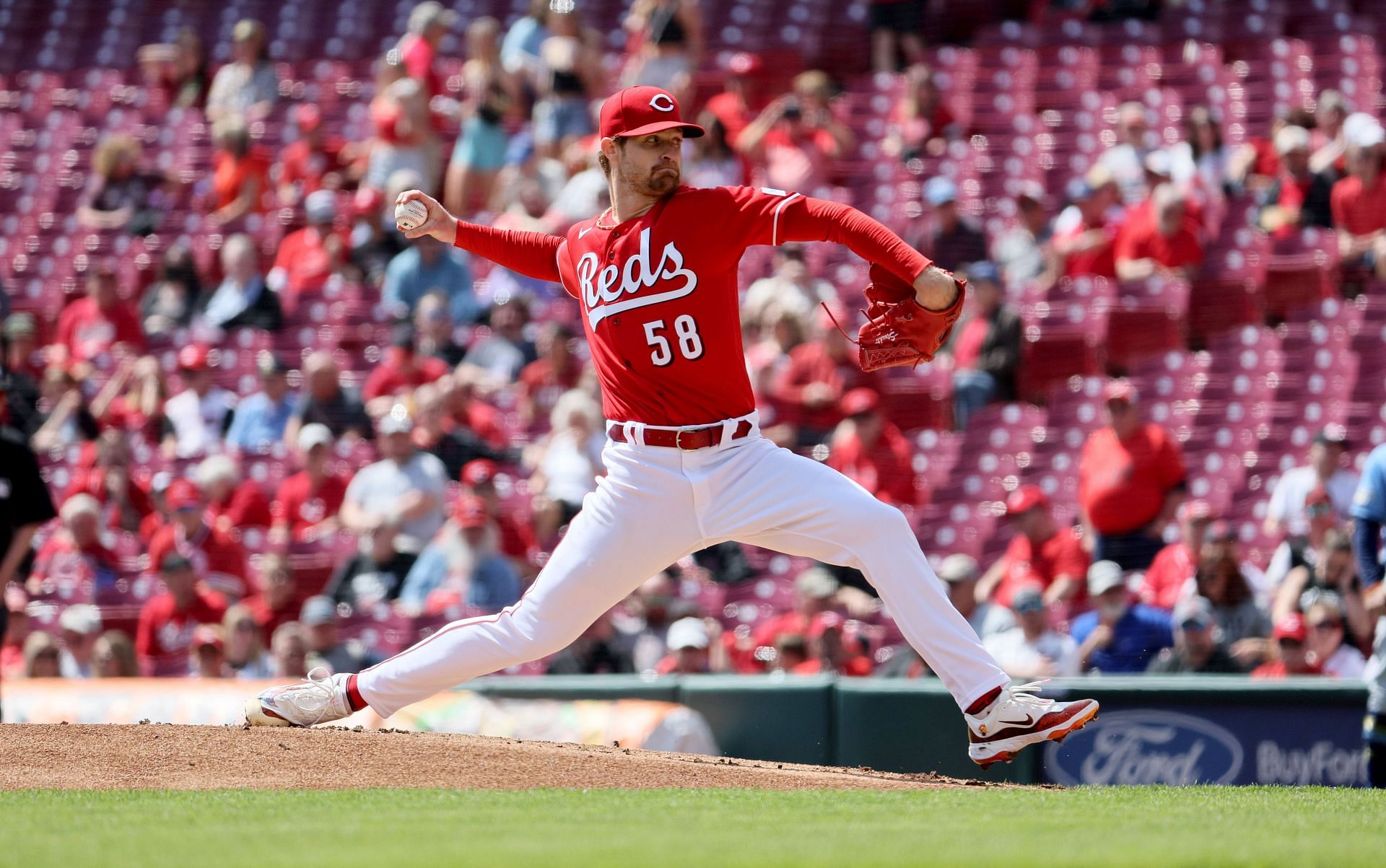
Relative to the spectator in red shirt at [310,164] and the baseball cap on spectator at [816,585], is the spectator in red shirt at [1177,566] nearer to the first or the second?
the baseball cap on spectator at [816,585]

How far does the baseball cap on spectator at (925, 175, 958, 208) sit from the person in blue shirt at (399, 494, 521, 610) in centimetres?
331

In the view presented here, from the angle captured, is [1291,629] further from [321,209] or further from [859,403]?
[321,209]

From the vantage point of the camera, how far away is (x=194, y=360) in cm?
1134

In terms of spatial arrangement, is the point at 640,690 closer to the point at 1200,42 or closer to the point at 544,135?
the point at 544,135

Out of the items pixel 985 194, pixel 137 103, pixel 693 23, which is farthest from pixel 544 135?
pixel 137 103

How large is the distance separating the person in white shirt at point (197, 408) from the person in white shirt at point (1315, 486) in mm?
6070

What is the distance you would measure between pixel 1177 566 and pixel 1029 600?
0.91 meters

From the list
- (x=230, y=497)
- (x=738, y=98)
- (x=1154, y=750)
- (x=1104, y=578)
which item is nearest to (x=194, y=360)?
(x=230, y=497)

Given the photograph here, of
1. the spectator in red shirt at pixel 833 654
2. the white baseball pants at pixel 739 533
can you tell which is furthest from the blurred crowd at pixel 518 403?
the white baseball pants at pixel 739 533

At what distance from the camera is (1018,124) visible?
12.1 metres

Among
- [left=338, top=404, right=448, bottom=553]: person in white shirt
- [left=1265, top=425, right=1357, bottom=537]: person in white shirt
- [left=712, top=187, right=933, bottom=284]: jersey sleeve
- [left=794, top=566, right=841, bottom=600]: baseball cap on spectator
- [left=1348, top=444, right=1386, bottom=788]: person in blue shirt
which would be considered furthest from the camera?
[left=338, top=404, right=448, bottom=553]: person in white shirt

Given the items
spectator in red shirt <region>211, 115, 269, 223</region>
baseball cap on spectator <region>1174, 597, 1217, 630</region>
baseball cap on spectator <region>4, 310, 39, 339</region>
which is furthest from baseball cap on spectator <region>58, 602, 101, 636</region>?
baseball cap on spectator <region>1174, 597, 1217, 630</region>

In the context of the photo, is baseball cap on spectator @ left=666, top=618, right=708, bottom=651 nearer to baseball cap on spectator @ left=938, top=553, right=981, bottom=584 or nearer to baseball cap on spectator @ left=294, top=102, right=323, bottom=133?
baseball cap on spectator @ left=938, top=553, right=981, bottom=584

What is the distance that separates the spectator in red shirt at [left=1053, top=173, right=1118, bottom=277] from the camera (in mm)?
10570
